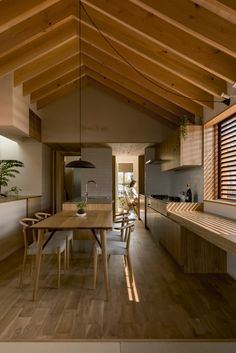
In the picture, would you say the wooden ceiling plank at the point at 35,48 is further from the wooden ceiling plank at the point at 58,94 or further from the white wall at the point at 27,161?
the white wall at the point at 27,161

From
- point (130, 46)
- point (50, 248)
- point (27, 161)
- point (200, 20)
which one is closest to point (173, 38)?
point (200, 20)

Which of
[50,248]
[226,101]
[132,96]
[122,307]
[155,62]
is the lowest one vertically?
[122,307]

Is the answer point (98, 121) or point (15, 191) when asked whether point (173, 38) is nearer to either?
point (98, 121)

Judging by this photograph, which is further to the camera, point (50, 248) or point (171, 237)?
point (171, 237)

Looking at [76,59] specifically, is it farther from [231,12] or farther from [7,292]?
[7,292]

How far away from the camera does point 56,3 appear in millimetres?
3857

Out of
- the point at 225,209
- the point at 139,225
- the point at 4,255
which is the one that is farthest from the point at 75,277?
the point at 139,225

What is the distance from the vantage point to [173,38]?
3570 millimetres

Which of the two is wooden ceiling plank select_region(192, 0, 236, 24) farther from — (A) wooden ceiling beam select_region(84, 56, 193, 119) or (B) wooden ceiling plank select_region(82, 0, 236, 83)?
(A) wooden ceiling beam select_region(84, 56, 193, 119)

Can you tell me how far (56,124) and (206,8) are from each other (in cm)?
483

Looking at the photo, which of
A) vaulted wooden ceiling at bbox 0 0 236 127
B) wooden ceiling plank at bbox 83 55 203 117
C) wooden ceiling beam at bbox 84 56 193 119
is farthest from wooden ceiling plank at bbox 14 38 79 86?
wooden ceiling beam at bbox 84 56 193 119

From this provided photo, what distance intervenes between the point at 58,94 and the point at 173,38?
384cm

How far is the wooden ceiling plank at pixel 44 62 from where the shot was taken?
505 cm

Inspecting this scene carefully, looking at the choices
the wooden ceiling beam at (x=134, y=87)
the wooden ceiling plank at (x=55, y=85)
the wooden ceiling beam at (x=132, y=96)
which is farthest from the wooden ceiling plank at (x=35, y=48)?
the wooden ceiling beam at (x=132, y=96)
